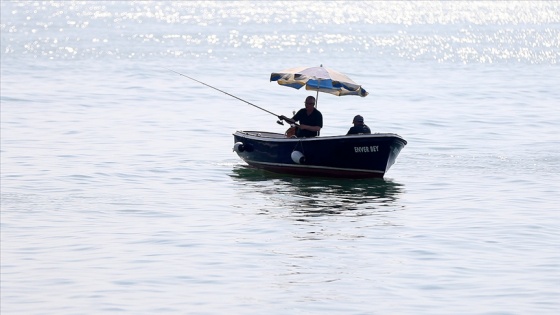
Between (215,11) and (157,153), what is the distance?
93253 millimetres

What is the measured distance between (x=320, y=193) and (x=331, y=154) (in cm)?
117

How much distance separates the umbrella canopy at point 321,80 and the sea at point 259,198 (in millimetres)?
2056

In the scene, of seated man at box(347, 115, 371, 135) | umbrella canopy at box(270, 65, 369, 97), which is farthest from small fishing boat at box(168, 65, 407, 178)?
seated man at box(347, 115, 371, 135)

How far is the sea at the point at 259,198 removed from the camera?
62.2 feet

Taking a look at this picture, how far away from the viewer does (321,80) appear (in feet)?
98.9

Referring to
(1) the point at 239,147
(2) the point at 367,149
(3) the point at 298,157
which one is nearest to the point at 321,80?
(3) the point at 298,157

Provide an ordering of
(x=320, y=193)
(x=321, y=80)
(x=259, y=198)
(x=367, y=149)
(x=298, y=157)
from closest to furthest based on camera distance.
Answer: (x=259, y=198)
(x=320, y=193)
(x=367, y=149)
(x=298, y=157)
(x=321, y=80)

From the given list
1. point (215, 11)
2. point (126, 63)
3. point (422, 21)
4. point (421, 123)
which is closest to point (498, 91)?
point (421, 123)

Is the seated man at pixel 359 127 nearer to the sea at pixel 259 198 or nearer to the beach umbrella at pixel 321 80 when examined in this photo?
the sea at pixel 259 198

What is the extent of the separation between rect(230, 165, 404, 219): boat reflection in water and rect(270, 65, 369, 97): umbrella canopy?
2.03 m

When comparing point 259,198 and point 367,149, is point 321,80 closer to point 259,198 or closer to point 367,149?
point 367,149

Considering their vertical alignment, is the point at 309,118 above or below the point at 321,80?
below

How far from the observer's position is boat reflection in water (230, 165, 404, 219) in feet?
84.8

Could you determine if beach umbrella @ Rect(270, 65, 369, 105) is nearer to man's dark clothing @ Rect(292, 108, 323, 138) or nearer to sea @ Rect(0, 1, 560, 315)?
man's dark clothing @ Rect(292, 108, 323, 138)
